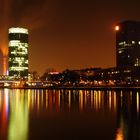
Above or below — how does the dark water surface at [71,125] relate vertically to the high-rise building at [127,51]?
below

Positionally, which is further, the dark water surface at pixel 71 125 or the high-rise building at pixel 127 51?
the high-rise building at pixel 127 51

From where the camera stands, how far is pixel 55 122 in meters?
34.7

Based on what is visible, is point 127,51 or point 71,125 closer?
point 71,125

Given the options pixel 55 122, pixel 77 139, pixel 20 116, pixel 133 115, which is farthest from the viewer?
pixel 20 116

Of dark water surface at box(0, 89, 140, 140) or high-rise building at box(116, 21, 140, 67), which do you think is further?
high-rise building at box(116, 21, 140, 67)

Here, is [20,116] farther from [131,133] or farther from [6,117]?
[131,133]

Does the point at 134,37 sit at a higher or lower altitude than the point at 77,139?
higher

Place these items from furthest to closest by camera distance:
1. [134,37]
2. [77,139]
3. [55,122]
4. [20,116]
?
[134,37], [20,116], [55,122], [77,139]

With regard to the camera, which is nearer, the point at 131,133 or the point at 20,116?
the point at 131,133

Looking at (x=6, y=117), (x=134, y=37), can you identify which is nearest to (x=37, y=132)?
(x=6, y=117)

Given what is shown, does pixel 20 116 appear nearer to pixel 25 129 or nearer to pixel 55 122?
pixel 55 122

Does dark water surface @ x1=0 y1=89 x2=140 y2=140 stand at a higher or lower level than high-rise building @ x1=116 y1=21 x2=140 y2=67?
lower

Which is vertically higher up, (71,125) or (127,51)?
(127,51)

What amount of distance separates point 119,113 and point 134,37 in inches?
6430
